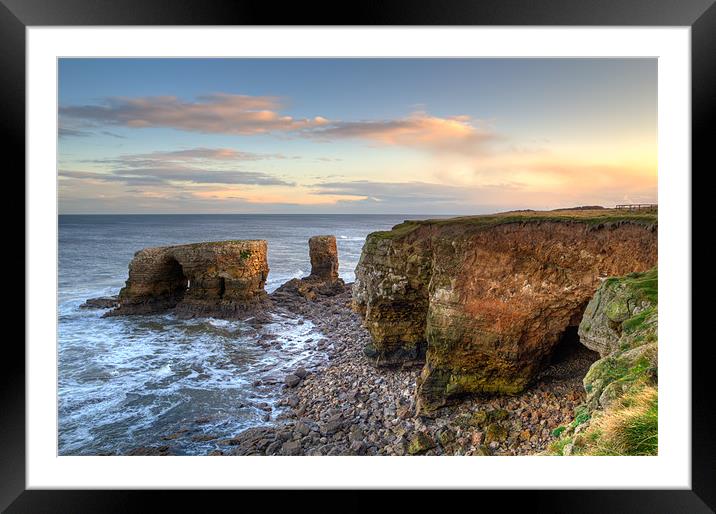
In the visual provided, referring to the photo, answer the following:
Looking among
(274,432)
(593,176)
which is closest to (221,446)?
(274,432)

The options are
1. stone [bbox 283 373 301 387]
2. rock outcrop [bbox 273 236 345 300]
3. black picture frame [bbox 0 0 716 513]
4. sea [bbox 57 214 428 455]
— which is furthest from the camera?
rock outcrop [bbox 273 236 345 300]

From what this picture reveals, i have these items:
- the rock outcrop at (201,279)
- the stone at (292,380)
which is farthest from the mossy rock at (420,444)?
the rock outcrop at (201,279)

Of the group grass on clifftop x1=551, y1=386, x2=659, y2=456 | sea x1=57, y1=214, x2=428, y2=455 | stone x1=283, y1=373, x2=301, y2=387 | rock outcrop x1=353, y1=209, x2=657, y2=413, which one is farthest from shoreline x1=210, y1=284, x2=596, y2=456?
grass on clifftop x1=551, y1=386, x2=659, y2=456

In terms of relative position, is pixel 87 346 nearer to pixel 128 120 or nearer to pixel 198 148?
pixel 128 120

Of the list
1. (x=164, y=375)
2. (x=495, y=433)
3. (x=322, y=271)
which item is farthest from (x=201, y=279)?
(x=495, y=433)

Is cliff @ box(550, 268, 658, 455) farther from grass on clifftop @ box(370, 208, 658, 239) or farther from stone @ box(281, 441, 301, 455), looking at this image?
stone @ box(281, 441, 301, 455)

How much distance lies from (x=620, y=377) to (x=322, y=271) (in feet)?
92.9

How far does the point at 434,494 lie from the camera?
4.16m

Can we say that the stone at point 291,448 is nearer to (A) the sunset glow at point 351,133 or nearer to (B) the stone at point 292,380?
(B) the stone at point 292,380

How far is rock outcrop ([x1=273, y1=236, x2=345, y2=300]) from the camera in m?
31.6

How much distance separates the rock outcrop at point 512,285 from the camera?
11.5 meters

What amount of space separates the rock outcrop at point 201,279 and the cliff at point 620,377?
808 inches

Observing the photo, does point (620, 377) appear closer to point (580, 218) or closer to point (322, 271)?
point (580, 218)

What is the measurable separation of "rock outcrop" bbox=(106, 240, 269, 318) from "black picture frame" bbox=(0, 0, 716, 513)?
21.3 metres
